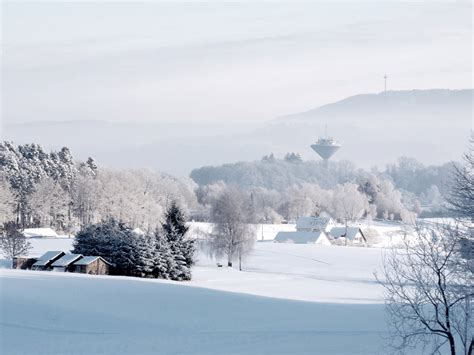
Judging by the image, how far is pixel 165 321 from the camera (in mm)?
37125

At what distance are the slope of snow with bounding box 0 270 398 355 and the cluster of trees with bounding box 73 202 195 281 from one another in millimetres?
10452

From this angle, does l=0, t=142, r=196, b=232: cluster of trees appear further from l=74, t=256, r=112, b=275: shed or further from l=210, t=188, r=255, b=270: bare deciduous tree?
l=74, t=256, r=112, b=275: shed

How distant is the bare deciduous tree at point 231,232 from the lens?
78.2 metres

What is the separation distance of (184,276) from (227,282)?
3153mm

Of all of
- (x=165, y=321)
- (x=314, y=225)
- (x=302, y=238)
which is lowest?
(x=165, y=321)

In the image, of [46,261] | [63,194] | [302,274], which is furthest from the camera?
[63,194]

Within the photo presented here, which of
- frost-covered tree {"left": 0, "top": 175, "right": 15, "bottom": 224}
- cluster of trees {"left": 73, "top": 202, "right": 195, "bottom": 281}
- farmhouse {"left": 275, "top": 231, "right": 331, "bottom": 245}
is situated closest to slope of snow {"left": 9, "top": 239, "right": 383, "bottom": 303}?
cluster of trees {"left": 73, "top": 202, "right": 195, "bottom": 281}

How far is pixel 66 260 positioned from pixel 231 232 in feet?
77.1

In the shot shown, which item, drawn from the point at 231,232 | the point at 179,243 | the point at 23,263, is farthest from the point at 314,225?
the point at 23,263

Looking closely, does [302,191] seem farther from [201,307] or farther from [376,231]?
[201,307]

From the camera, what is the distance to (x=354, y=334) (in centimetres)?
3478

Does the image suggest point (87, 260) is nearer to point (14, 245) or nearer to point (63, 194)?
point (14, 245)

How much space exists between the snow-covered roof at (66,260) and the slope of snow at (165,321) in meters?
10.5

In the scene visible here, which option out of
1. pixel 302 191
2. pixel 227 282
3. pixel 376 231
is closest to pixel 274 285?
pixel 227 282
